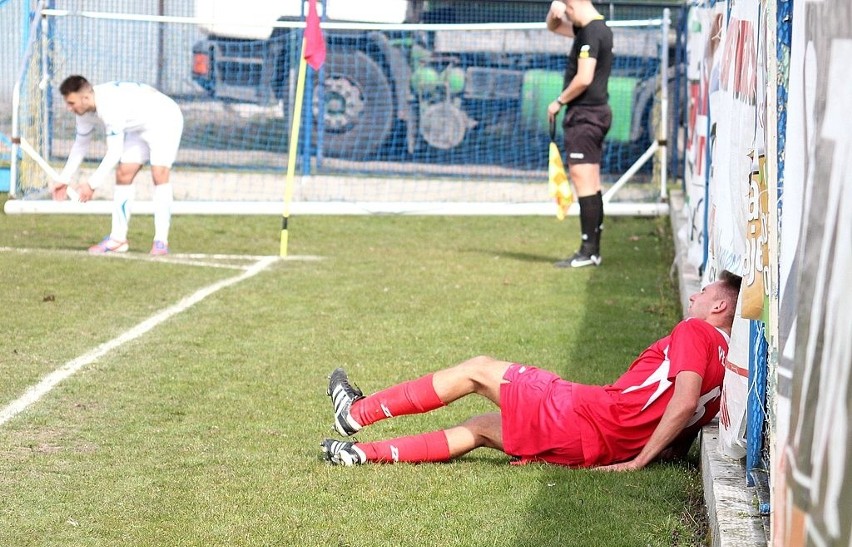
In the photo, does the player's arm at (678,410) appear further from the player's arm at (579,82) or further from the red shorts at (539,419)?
the player's arm at (579,82)

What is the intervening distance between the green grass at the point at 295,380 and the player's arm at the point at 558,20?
Answer: 200 cm

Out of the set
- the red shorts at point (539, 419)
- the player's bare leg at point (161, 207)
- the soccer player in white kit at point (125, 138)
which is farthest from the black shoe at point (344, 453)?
the player's bare leg at point (161, 207)

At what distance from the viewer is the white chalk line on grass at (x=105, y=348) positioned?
577 cm

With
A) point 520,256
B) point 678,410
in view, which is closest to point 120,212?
point 520,256

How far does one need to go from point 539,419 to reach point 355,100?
12.2m

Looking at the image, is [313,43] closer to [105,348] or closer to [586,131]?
[586,131]

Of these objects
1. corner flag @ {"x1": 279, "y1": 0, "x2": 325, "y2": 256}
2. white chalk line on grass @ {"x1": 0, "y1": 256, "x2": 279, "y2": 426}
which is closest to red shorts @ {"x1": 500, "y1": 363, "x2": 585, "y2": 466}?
white chalk line on grass @ {"x1": 0, "y1": 256, "x2": 279, "y2": 426}

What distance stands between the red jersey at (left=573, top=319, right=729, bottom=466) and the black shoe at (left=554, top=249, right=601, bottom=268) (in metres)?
5.76

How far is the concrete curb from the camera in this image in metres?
3.70

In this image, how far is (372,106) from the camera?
1667 cm

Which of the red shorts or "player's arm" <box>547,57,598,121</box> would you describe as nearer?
the red shorts

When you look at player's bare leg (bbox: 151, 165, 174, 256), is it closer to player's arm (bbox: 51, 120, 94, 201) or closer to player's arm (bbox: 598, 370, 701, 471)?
player's arm (bbox: 51, 120, 94, 201)

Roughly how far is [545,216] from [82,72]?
5.63 meters

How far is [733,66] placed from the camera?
17.7 ft
